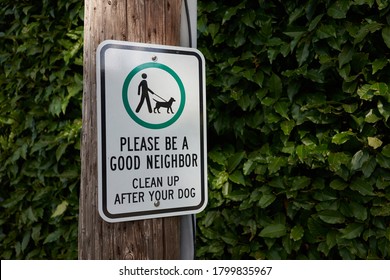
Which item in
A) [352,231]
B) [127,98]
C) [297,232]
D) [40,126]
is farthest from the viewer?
[40,126]

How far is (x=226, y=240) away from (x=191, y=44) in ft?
4.62

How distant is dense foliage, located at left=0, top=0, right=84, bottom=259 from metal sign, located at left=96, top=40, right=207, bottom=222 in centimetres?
186

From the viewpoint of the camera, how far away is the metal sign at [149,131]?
170 centimetres

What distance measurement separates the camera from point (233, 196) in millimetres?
2973

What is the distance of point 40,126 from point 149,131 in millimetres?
2197

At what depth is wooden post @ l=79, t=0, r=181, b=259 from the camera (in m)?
1.75

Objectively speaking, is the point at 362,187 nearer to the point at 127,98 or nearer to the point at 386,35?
the point at 386,35

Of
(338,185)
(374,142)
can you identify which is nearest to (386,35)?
(374,142)

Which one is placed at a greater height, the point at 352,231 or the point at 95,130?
the point at 95,130

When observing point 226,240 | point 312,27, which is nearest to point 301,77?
point 312,27

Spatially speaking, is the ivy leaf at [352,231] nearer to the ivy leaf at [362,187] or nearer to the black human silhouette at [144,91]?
the ivy leaf at [362,187]

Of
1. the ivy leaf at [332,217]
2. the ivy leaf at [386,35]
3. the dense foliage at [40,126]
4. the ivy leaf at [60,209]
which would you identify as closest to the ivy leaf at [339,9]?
the ivy leaf at [386,35]

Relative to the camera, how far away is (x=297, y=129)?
279 cm

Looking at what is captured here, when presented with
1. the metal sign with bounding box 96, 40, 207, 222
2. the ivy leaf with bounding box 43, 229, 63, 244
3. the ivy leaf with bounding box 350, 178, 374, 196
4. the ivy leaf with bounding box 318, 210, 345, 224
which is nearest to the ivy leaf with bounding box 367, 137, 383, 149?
the ivy leaf with bounding box 350, 178, 374, 196
